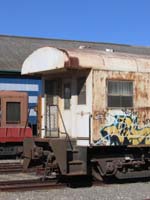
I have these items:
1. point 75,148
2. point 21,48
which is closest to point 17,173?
point 75,148

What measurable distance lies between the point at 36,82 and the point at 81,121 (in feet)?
50.2

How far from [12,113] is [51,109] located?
7806 mm

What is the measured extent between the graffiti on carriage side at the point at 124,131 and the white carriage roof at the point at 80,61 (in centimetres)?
133

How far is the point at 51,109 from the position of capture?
597 inches

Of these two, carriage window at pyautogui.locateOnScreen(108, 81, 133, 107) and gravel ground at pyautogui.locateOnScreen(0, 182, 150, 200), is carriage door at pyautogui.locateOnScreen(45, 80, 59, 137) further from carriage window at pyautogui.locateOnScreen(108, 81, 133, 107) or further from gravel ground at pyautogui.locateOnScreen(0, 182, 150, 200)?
gravel ground at pyautogui.locateOnScreen(0, 182, 150, 200)

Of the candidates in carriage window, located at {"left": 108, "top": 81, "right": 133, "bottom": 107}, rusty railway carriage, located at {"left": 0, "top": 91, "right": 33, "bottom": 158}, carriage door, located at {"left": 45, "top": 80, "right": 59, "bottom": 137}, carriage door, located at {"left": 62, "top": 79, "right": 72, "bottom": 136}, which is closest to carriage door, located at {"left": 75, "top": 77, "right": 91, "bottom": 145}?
carriage door, located at {"left": 62, "top": 79, "right": 72, "bottom": 136}

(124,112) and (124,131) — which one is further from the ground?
(124,112)

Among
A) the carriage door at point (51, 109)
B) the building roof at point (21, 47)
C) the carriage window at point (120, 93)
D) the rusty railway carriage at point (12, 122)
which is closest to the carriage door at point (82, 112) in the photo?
the carriage window at point (120, 93)

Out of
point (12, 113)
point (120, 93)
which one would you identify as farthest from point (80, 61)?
point (12, 113)

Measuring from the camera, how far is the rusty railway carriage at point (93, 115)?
13.6 m

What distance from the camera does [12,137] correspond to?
869 inches

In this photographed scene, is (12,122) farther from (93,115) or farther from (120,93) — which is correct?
(93,115)

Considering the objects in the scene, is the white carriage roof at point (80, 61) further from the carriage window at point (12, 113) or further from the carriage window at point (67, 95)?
the carriage window at point (12, 113)

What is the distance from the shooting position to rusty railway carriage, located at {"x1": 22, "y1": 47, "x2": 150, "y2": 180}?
44.6 feet
